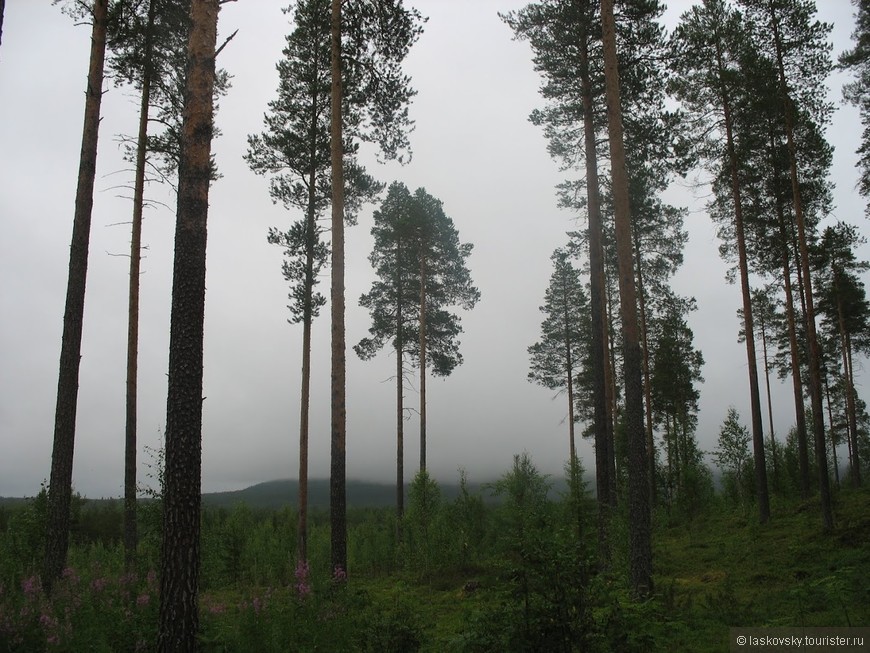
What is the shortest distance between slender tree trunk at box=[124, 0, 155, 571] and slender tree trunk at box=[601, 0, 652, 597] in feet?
34.1

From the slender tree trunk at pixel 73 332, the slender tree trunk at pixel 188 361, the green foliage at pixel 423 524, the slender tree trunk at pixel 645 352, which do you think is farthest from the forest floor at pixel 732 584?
the slender tree trunk at pixel 73 332

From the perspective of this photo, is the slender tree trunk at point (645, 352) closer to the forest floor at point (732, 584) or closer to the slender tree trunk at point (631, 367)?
the forest floor at point (732, 584)

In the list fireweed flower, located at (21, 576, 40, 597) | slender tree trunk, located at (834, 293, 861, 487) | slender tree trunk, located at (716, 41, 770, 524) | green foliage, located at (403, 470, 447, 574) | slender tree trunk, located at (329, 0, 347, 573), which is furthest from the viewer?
slender tree trunk, located at (834, 293, 861, 487)

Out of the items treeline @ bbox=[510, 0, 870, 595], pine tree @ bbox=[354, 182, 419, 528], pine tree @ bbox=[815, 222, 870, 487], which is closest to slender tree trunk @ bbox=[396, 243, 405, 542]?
pine tree @ bbox=[354, 182, 419, 528]

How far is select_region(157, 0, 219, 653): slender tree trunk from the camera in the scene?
18.3ft

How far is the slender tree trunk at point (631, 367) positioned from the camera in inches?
343

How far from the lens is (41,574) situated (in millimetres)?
8938

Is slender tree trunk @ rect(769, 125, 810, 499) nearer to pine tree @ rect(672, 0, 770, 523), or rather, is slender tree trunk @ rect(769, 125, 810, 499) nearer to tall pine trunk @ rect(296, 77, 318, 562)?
pine tree @ rect(672, 0, 770, 523)

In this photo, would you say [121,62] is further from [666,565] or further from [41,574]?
[666,565]

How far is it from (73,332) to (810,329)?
17610 mm

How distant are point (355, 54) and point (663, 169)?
25.5 feet

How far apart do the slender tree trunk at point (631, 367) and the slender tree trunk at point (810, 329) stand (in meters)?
8.09

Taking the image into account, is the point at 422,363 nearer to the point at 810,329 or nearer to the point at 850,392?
the point at 810,329

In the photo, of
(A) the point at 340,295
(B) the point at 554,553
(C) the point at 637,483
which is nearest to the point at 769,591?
(C) the point at 637,483
